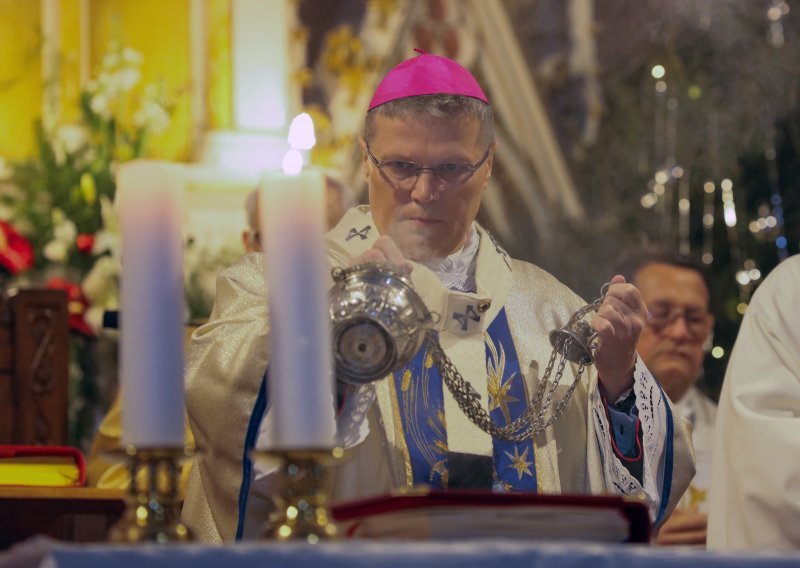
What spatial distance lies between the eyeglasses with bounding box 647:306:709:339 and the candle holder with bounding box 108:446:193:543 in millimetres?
3532

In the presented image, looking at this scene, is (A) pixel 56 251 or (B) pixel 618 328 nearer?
(B) pixel 618 328

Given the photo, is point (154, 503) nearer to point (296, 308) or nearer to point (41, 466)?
point (296, 308)

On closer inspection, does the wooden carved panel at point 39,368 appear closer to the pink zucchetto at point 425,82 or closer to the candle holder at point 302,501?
the pink zucchetto at point 425,82

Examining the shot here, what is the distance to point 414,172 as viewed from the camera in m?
2.87

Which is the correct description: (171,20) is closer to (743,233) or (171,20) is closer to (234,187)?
(234,187)

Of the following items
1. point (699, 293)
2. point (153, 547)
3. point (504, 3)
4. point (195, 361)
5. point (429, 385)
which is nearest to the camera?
point (153, 547)

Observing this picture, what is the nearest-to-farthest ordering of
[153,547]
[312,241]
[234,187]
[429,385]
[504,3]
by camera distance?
[153,547]
[312,241]
[429,385]
[234,187]
[504,3]

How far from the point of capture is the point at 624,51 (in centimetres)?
739

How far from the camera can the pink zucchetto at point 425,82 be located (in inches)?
121

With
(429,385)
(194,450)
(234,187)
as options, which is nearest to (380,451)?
(429,385)

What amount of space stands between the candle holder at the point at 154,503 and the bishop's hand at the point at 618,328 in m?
1.12

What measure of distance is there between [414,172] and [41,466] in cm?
89

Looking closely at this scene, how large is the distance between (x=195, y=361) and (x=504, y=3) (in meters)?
4.91

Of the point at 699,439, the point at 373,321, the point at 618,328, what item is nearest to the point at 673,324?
the point at 699,439
